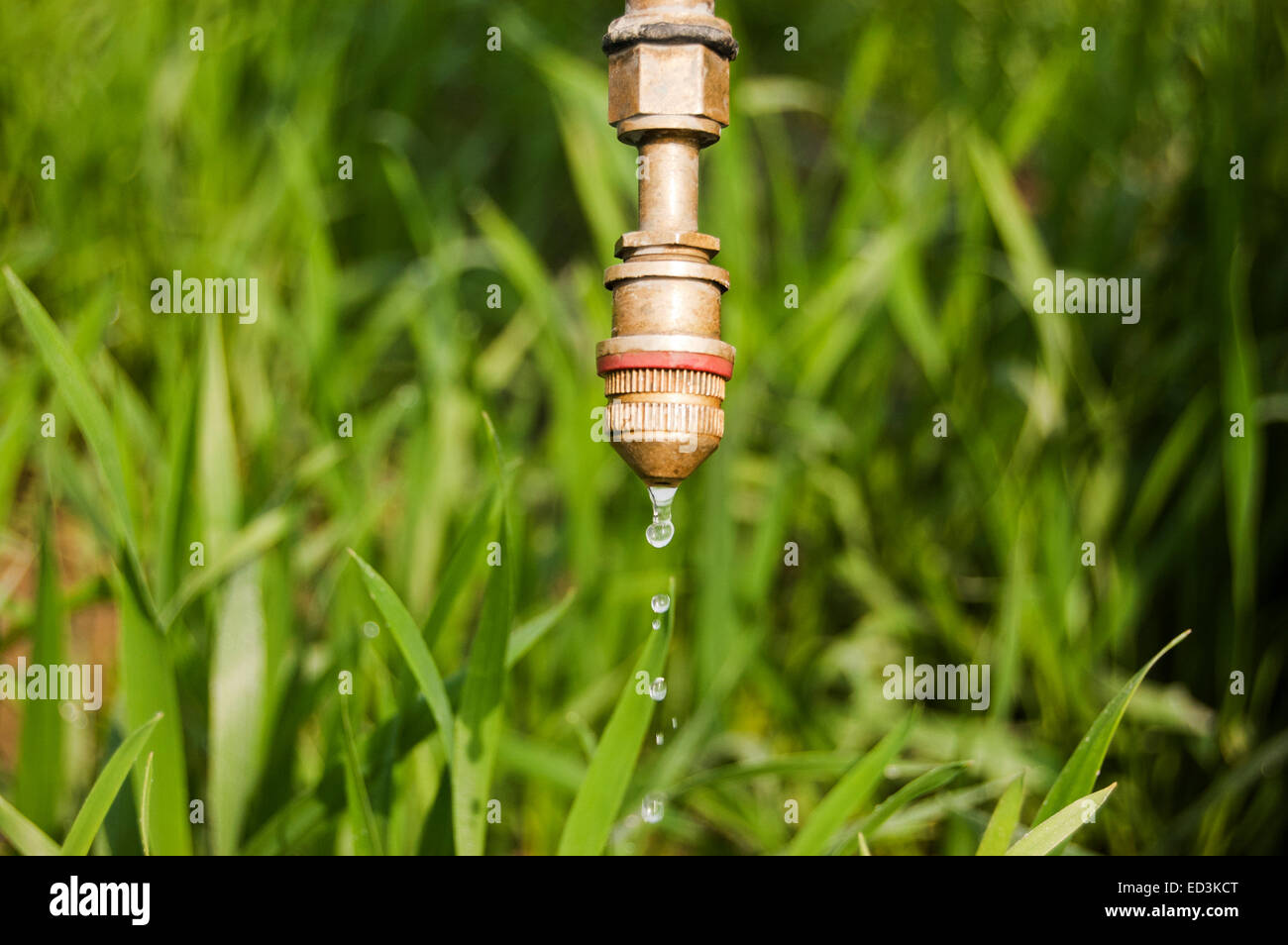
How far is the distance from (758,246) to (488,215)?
522mm

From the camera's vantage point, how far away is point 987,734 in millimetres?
833

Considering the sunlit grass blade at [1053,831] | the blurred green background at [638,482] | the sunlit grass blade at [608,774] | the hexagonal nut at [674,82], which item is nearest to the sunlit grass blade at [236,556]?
the blurred green background at [638,482]

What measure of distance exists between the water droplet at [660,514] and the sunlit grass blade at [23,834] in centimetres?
37

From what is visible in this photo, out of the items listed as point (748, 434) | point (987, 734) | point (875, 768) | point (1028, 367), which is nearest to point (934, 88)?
point (1028, 367)

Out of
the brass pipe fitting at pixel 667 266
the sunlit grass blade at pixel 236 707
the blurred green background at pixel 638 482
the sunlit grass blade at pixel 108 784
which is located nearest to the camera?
the brass pipe fitting at pixel 667 266

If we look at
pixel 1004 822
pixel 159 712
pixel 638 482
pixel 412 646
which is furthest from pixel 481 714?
pixel 638 482

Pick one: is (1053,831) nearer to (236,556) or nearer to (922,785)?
(922,785)

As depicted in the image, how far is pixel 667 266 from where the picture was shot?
1.26 feet

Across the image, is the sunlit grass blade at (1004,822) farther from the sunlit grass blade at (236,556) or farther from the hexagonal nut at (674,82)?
the sunlit grass blade at (236,556)

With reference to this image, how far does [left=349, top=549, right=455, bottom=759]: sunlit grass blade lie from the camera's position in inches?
19.2

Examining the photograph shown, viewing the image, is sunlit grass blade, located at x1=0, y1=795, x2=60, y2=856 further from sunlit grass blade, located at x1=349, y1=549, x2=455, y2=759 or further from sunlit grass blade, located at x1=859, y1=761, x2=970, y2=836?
sunlit grass blade, located at x1=859, y1=761, x2=970, y2=836

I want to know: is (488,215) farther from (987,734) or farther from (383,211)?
(987,734)

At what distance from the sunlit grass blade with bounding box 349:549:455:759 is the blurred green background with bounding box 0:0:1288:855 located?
6cm

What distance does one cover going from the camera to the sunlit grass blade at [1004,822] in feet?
1.67
